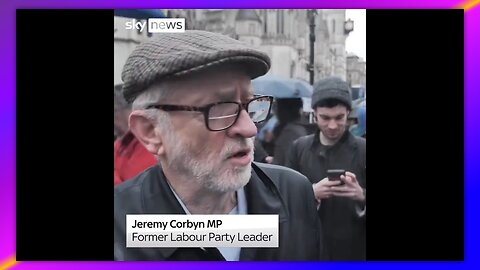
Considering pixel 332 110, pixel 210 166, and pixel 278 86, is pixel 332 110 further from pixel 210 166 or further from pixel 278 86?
pixel 210 166

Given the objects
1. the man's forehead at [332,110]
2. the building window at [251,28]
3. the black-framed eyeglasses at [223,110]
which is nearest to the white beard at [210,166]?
the black-framed eyeglasses at [223,110]

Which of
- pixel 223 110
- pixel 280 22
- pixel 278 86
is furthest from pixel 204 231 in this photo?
pixel 280 22

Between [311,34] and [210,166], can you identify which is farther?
[311,34]

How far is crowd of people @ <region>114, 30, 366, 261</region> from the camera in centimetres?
419

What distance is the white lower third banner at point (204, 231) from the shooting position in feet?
14.2

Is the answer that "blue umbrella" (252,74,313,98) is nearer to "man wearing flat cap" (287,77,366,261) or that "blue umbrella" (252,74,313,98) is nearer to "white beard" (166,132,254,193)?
"man wearing flat cap" (287,77,366,261)

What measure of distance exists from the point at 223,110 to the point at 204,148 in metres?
0.31

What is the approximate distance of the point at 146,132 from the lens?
14.0ft

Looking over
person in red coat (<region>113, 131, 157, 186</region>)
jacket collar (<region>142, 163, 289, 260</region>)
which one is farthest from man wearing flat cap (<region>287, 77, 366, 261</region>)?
person in red coat (<region>113, 131, 157, 186</region>)
